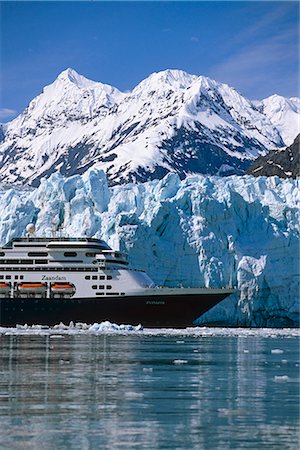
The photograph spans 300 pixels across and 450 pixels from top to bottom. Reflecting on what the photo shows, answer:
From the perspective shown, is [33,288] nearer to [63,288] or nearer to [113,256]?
[63,288]

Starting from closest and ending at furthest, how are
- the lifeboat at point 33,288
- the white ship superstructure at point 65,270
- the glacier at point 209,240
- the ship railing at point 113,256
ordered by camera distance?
the ship railing at point 113,256
the white ship superstructure at point 65,270
the lifeboat at point 33,288
the glacier at point 209,240

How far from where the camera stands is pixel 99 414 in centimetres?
1364

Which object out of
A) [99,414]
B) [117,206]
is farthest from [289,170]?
[99,414]

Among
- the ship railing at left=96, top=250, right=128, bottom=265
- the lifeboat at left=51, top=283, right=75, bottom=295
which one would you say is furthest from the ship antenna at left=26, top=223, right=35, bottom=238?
the ship railing at left=96, top=250, right=128, bottom=265

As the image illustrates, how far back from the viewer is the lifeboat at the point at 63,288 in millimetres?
50000

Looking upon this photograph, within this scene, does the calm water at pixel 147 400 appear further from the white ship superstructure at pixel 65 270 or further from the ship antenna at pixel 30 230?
the ship antenna at pixel 30 230

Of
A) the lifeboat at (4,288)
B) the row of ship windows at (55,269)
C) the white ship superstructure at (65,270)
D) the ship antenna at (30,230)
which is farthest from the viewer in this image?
the ship antenna at (30,230)

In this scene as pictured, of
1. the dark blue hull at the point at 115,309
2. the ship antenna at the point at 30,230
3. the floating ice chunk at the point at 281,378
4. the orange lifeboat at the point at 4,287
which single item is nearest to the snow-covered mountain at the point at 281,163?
the ship antenna at the point at 30,230

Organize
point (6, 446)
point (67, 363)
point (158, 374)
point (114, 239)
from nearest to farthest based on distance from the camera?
point (6, 446) < point (158, 374) < point (67, 363) < point (114, 239)

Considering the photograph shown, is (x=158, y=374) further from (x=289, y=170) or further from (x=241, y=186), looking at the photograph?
(x=289, y=170)

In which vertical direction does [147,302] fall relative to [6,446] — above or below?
above

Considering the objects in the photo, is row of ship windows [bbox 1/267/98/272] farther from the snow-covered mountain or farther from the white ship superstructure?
the snow-covered mountain

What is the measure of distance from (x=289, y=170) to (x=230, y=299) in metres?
75.0

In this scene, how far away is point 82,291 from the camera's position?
165ft
